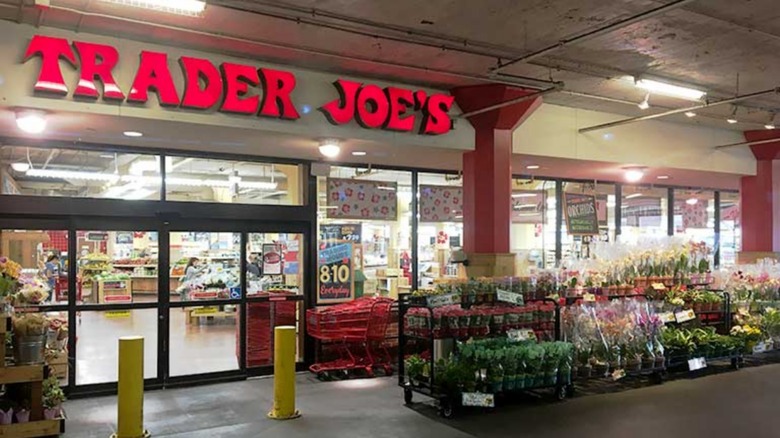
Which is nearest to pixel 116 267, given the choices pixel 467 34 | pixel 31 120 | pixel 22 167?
pixel 22 167

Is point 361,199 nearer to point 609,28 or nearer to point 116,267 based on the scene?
point 116,267

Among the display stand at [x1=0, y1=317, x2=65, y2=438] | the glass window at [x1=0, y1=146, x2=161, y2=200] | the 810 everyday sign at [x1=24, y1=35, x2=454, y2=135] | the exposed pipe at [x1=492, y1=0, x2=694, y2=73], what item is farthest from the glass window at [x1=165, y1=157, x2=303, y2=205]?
the exposed pipe at [x1=492, y1=0, x2=694, y2=73]

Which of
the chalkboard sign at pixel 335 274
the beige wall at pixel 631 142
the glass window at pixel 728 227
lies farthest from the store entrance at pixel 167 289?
the glass window at pixel 728 227

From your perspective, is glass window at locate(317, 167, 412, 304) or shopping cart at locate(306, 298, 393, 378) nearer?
shopping cart at locate(306, 298, 393, 378)

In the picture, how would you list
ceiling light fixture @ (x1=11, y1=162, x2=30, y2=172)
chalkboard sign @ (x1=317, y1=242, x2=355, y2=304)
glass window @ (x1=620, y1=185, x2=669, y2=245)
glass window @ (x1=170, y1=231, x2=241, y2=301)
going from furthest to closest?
glass window @ (x1=620, y1=185, x2=669, y2=245) < chalkboard sign @ (x1=317, y1=242, x2=355, y2=304) < glass window @ (x1=170, y1=231, x2=241, y2=301) < ceiling light fixture @ (x1=11, y1=162, x2=30, y2=172)

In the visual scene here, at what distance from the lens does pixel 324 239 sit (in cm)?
907

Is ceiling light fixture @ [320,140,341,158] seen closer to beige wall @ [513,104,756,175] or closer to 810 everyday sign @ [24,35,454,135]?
810 everyday sign @ [24,35,454,135]

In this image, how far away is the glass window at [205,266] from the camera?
26.3ft

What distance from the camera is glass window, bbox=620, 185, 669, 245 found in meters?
12.4

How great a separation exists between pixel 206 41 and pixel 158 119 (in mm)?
931

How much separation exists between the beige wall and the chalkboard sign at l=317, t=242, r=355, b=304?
2.85 metres

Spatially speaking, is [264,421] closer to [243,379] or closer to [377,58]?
[243,379]

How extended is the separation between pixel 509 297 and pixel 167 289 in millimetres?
4103

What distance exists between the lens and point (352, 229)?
9.30 m
